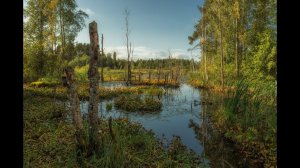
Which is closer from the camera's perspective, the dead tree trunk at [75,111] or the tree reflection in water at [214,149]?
the dead tree trunk at [75,111]

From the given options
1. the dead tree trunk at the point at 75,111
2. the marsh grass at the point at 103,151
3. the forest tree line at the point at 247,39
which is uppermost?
the forest tree line at the point at 247,39

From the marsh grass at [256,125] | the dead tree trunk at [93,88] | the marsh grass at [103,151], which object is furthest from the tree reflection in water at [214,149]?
the dead tree trunk at [93,88]

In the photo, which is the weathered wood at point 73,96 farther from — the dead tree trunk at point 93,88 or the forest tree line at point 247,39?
the forest tree line at point 247,39

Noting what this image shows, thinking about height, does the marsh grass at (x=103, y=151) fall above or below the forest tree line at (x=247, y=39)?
below

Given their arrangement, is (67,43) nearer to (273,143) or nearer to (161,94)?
(161,94)

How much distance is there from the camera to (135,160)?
235 inches

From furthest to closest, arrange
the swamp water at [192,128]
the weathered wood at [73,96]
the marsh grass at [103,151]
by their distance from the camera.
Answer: the swamp water at [192,128]
the weathered wood at [73,96]
the marsh grass at [103,151]

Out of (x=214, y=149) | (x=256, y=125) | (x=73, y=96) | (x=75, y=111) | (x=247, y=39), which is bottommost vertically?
(x=214, y=149)

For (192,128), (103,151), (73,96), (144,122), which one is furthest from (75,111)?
(192,128)

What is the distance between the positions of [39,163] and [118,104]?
10345mm

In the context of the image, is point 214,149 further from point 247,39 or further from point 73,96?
point 247,39

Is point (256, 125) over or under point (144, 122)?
over

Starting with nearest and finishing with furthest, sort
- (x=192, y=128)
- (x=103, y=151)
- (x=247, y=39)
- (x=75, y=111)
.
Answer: (x=103, y=151) → (x=75, y=111) → (x=192, y=128) → (x=247, y=39)
